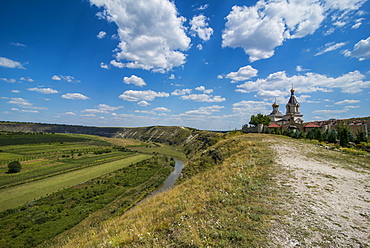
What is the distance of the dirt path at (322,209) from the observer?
512 cm

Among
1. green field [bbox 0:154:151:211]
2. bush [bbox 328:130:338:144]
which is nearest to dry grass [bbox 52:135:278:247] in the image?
green field [bbox 0:154:151:211]

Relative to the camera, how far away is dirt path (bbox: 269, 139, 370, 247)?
16.8ft

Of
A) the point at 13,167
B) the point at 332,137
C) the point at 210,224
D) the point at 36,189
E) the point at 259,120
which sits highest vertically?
the point at 259,120

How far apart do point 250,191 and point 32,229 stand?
3052 centimetres

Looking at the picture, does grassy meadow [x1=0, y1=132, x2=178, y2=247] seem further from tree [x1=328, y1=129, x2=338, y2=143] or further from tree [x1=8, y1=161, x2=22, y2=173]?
tree [x1=328, y1=129, x2=338, y2=143]

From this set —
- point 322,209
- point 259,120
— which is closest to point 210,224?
point 322,209

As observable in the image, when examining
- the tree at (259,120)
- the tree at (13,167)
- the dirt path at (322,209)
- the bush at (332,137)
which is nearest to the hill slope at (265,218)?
the dirt path at (322,209)

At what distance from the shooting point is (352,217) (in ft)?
21.1

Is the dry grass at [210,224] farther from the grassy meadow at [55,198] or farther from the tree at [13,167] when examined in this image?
the tree at [13,167]

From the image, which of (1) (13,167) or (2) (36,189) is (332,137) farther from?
(1) (13,167)

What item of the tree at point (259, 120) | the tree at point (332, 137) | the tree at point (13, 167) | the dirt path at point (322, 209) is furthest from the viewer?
the tree at point (259, 120)

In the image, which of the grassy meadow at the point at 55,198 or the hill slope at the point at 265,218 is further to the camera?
the grassy meadow at the point at 55,198

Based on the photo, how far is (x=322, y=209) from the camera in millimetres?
7082

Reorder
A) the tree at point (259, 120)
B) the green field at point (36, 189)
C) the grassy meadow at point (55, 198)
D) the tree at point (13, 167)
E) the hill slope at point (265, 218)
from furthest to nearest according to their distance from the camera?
the tree at point (259, 120)
the tree at point (13, 167)
the green field at point (36, 189)
the grassy meadow at point (55, 198)
the hill slope at point (265, 218)
